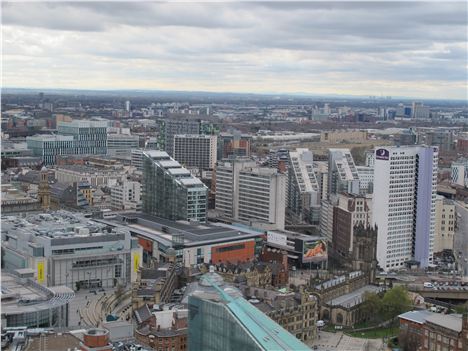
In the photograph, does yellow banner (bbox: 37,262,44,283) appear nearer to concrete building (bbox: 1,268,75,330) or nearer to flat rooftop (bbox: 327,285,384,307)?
concrete building (bbox: 1,268,75,330)

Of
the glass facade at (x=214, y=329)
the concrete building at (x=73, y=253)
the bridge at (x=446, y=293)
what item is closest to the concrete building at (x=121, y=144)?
the concrete building at (x=73, y=253)

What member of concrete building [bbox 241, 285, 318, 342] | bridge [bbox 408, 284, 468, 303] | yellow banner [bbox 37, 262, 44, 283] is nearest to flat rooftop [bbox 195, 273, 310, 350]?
concrete building [bbox 241, 285, 318, 342]

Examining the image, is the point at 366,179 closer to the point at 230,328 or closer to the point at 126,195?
the point at 126,195

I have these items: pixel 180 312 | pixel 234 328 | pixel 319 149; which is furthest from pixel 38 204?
pixel 319 149

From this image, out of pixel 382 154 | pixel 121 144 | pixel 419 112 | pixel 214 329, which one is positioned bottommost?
pixel 121 144

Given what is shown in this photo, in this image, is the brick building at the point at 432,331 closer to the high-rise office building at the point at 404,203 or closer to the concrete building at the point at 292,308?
the concrete building at the point at 292,308

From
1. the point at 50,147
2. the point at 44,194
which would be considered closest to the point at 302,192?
the point at 44,194

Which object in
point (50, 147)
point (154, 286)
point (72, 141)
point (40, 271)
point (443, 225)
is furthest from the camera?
point (72, 141)
